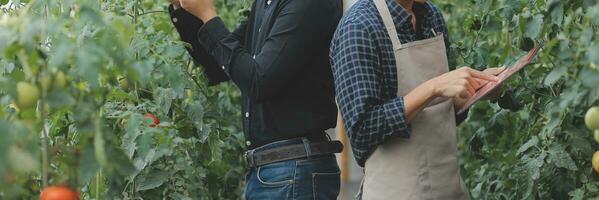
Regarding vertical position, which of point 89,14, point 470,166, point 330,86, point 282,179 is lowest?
point 470,166

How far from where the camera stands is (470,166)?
3686mm

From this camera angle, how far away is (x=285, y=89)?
7.84 feet

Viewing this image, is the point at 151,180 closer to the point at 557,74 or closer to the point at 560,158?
the point at 560,158

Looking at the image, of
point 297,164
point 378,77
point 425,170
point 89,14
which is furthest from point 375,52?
point 89,14

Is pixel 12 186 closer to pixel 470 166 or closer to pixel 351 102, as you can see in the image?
pixel 351 102

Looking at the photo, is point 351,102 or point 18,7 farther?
point 18,7

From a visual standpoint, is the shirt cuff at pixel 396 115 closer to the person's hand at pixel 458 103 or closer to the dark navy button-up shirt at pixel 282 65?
the person's hand at pixel 458 103

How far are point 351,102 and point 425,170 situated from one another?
22 cm

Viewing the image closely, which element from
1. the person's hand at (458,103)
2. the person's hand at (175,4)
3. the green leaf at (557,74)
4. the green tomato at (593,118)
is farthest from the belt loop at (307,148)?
the green tomato at (593,118)

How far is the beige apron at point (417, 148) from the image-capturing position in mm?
2148

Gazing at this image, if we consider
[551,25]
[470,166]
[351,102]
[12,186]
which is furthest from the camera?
[470,166]

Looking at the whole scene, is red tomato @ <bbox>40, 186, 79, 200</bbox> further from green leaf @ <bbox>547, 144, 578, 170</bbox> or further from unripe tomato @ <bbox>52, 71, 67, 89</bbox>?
green leaf @ <bbox>547, 144, 578, 170</bbox>

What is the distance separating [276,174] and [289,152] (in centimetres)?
6

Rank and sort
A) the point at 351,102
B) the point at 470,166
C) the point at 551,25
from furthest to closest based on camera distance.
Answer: the point at 470,166
the point at 551,25
the point at 351,102
